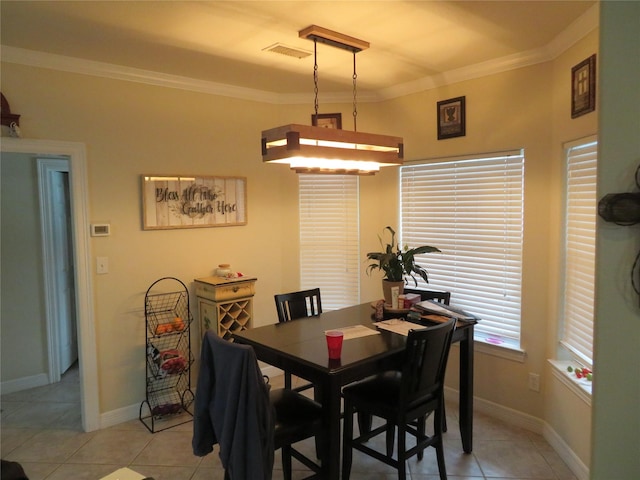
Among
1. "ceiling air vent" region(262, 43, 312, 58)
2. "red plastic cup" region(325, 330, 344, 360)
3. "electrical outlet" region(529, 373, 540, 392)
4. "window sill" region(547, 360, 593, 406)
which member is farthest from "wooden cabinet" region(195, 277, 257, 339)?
"window sill" region(547, 360, 593, 406)

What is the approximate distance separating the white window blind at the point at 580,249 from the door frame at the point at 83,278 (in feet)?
10.8

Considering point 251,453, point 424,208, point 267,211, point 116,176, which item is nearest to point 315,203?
point 267,211

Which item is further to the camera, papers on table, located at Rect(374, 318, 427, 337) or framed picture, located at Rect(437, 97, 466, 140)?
framed picture, located at Rect(437, 97, 466, 140)

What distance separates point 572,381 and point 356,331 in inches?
53.9

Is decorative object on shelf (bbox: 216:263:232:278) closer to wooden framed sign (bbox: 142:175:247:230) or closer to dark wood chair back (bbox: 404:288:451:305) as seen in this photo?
wooden framed sign (bbox: 142:175:247:230)

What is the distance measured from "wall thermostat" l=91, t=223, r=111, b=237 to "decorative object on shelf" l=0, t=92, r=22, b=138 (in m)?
0.74

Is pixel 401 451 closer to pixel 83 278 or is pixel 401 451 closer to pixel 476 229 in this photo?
pixel 476 229

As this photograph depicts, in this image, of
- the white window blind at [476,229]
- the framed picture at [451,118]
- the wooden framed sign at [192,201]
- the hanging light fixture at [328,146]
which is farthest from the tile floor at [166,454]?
the framed picture at [451,118]

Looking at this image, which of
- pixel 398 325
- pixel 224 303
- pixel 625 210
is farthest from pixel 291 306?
pixel 625 210

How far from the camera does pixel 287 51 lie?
301 centimetres

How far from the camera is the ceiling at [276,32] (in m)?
2.37

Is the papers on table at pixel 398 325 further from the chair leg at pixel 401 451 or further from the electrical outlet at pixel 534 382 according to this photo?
the electrical outlet at pixel 534 382

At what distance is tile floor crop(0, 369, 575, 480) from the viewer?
273cm

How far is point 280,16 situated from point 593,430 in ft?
8.07
